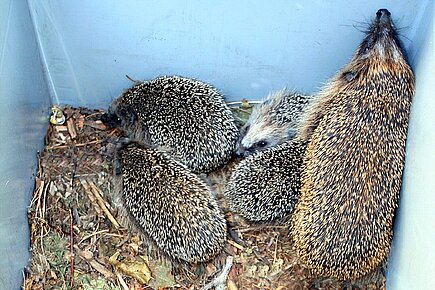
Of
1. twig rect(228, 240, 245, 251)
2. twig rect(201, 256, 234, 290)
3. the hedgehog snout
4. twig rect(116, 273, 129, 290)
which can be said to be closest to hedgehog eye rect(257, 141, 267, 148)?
twig rect(228, 240, 245, 251)

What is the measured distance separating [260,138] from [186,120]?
0.50 meters

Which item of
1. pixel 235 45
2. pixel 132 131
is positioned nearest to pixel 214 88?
pixel 235 45

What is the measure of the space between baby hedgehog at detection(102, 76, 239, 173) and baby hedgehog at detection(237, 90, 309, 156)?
13cm

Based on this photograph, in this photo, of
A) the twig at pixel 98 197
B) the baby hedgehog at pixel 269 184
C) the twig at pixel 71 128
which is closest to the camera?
the baby hedgehog at pixel 269 184

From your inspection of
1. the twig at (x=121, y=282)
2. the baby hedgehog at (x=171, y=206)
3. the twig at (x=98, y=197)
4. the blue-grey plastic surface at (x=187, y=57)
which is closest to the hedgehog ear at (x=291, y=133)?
the blue-grey plastic surface at (x=187, y=57)

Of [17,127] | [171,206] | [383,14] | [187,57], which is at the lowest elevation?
[171,206]

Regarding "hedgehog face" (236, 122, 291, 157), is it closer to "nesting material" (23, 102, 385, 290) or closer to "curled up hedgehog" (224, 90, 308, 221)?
"curled up hedgehog" (224, 90, 308, 221)

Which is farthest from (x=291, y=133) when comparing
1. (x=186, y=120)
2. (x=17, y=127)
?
(x=17, y=127)

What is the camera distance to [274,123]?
3.71 m

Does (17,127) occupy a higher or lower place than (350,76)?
lower

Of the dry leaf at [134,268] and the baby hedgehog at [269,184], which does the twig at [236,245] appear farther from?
the dry leaf at [134,268]

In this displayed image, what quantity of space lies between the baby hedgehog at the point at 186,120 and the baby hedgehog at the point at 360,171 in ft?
1.76

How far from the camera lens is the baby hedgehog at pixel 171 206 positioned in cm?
327

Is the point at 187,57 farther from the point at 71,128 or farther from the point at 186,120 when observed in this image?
the point at 71,128
